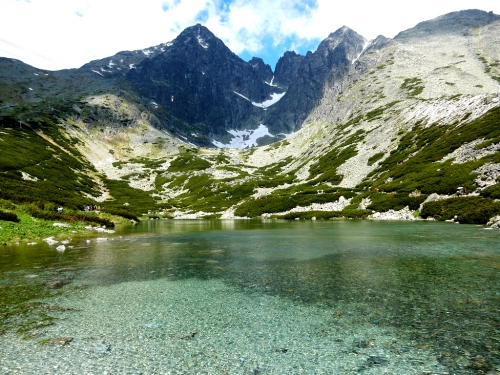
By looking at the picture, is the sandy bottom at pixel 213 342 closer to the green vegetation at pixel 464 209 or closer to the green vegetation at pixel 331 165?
the green vegetation at pixel 464 209

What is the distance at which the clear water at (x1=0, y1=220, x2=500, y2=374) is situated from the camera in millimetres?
8000

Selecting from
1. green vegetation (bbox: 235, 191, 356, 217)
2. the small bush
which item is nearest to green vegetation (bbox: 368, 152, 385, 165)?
green vegetation (bbox: 235, 191, 356, 217)

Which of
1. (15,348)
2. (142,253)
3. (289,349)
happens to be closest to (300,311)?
(289,349)

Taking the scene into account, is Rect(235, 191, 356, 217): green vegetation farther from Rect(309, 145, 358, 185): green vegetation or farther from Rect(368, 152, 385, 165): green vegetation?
Rect(368, 152, 385, 165): green vegetation

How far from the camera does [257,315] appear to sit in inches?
448

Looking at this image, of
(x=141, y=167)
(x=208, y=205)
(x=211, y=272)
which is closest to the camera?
(x=211, y=272)

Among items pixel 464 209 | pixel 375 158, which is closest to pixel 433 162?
pixel 375 158

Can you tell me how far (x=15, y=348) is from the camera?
8656 millimetres

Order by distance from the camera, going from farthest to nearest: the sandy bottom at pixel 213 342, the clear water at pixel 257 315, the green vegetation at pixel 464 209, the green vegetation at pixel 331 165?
the green vegetation at pixel 331 165 < the green vegetation at pixel 464 209 < the clear water at pixel 257 315 < the sandy bottom at pixel 213 342

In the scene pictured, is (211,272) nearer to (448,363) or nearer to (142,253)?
(142,253)

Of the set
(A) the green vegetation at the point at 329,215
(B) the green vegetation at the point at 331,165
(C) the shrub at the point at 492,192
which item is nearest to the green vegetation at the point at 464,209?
(C) the shrub at the point at 492,192

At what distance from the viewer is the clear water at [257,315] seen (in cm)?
800

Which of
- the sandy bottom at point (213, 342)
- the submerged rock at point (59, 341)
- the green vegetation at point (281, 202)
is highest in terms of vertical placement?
the green vegetation at point (281, 202)

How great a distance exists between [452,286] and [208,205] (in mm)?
104397
